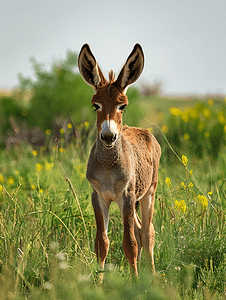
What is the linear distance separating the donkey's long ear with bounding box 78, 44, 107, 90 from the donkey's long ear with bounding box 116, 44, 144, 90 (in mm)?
179

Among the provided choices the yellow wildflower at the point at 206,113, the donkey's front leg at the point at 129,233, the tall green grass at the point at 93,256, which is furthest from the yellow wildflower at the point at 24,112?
the donkey's front leg at the point at 129,233

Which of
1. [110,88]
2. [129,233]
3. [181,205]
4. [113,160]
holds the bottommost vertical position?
[129,233]

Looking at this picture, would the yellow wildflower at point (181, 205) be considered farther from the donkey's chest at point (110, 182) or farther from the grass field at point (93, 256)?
the donkey's chest at point (110, 182)

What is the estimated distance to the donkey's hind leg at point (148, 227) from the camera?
11.0 ft

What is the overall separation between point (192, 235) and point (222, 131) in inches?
262

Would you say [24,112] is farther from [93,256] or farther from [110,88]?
[110,88]

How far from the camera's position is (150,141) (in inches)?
141

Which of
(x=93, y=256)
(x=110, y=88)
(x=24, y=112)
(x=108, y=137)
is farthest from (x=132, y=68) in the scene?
(x=24, y=112)

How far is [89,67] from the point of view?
8.96 ft

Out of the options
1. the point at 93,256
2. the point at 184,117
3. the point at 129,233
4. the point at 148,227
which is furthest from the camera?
the point at 184,117

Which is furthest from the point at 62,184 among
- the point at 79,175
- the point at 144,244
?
the point at 144,244

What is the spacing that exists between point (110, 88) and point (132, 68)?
28 centimetres

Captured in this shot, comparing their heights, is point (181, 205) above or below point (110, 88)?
below

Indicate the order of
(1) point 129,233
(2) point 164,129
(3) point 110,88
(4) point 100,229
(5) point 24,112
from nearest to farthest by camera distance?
(3) point 110,88 → (1) point 129,233 → (4) point 100,229 → (2) point 164,129 → (5) point 24,112
